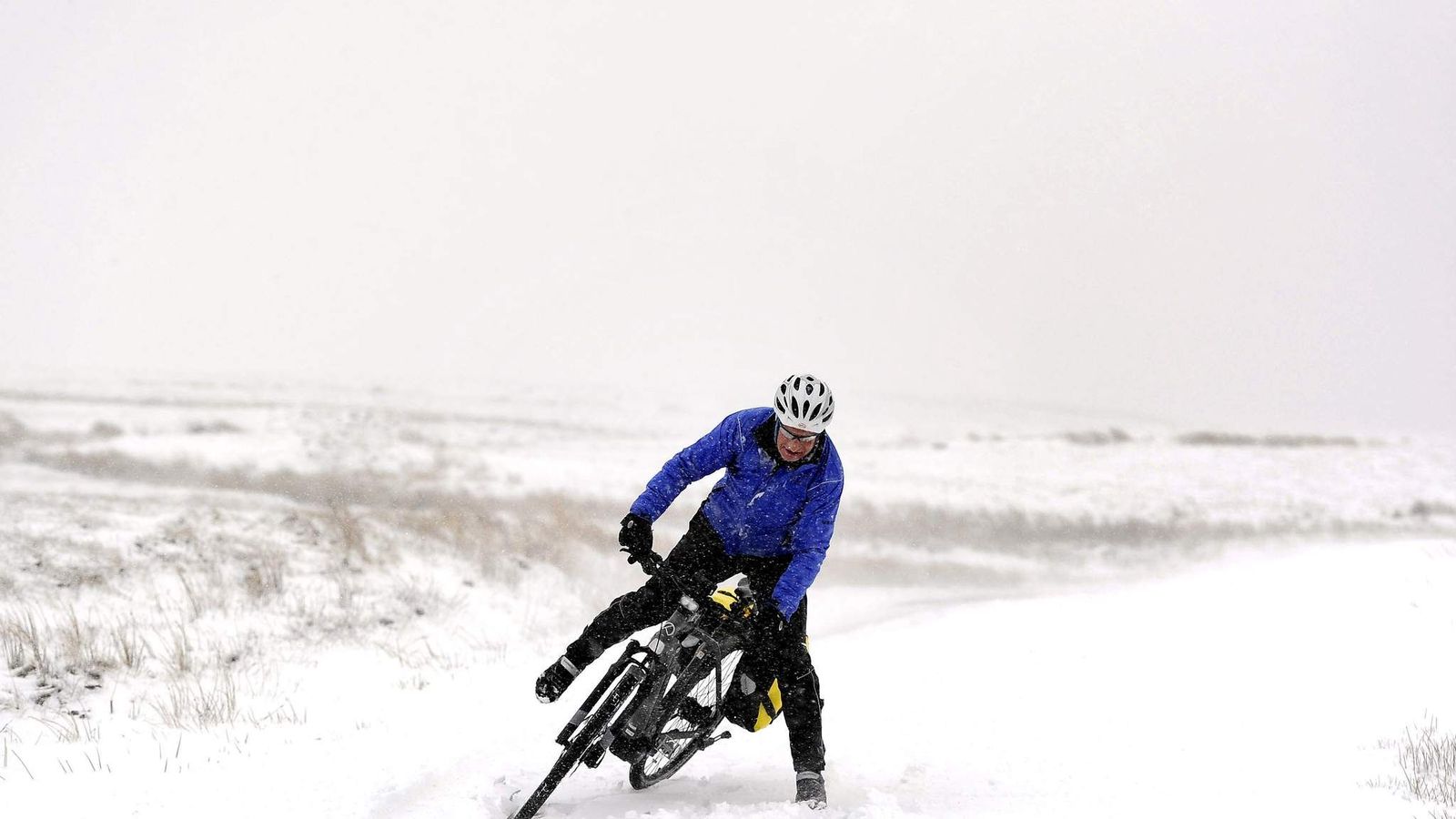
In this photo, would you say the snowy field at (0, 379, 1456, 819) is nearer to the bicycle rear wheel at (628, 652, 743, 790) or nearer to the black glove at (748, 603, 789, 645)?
the bicycle rear wheel at (628, 652, 743, 790)

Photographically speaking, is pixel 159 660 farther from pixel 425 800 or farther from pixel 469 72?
pixel 469 72

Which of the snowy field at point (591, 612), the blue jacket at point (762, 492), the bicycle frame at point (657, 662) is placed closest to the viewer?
the bicycle frame at point (657, 662)

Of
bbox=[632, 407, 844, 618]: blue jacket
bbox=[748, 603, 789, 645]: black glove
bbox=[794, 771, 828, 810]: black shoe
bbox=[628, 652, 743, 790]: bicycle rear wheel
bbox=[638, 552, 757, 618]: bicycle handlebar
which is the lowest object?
bbox=[794, 771, 828, 810]: black shoe

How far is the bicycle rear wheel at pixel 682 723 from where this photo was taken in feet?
15.8

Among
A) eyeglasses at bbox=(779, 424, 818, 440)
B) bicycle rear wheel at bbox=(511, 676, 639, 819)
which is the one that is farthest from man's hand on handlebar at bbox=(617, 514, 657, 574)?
eyeglasses at bbox=(779, 424, 818, 440)

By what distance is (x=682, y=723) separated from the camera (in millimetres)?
5055

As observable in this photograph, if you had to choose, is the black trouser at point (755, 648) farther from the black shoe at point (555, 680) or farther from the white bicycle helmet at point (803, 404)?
the white bicycle helmet at point (803, 404)

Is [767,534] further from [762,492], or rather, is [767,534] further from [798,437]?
[798,437]

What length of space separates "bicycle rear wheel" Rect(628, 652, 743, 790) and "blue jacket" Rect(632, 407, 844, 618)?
26.4 inches

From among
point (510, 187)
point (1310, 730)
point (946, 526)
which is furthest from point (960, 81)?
point (1310, 730)

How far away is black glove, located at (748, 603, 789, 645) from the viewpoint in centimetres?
478

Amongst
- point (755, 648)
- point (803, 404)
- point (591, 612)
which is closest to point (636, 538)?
point (755, 648)

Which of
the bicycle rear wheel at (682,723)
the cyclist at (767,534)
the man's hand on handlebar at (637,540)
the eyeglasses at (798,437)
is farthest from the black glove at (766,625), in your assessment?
the eyeglasses at (798,437)

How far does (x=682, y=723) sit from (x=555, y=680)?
802mm
